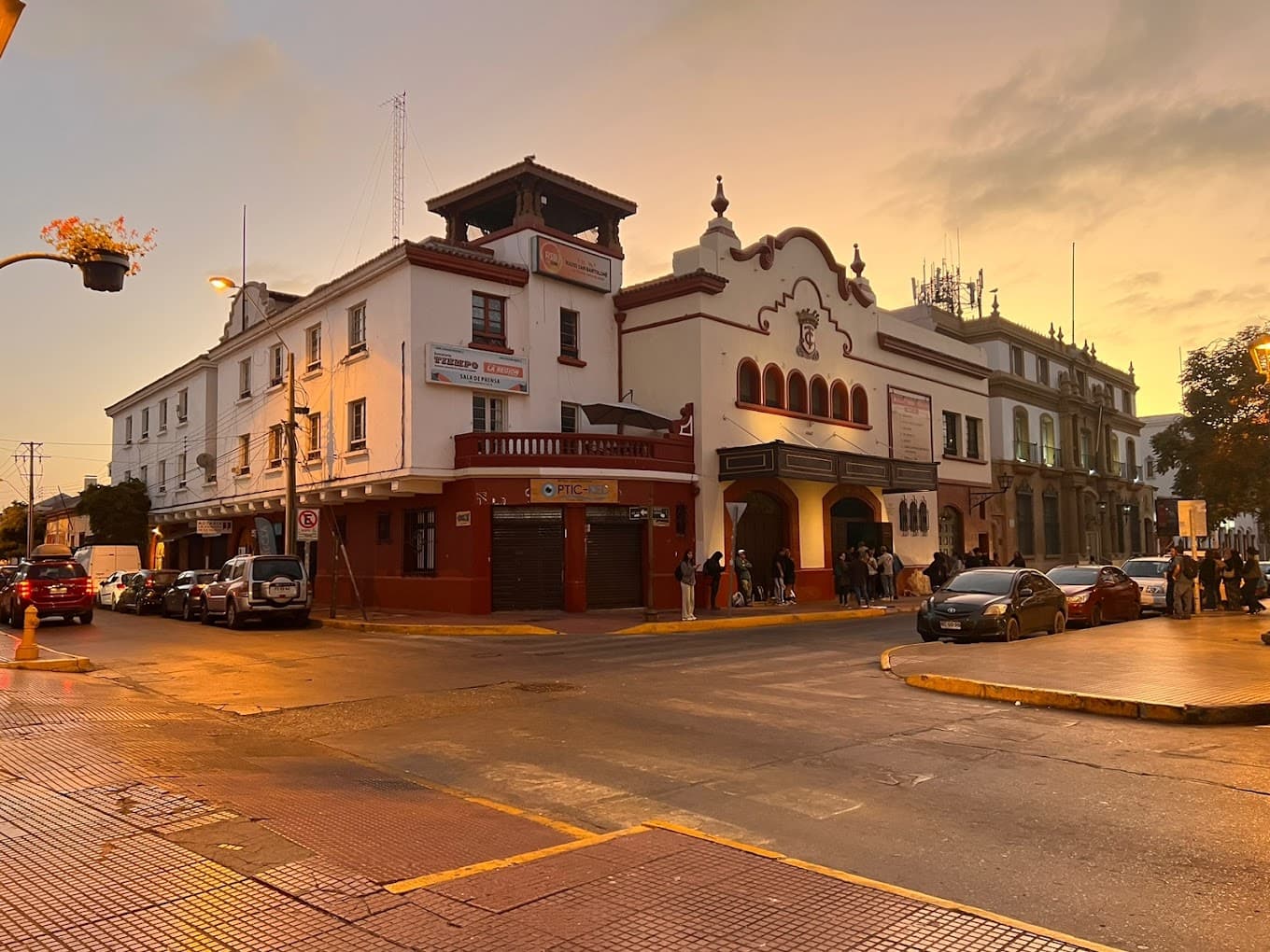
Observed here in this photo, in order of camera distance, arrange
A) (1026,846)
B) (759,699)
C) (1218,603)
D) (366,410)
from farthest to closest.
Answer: (366,410) → (1218,603) → (759,699) → (1026,846)

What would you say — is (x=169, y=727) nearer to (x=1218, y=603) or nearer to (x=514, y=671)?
(x=514, y=671)

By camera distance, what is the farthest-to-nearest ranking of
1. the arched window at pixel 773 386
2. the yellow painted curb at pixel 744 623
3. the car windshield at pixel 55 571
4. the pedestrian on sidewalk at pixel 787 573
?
the arched window at pixel 773 386 → the pedestrian on sidewalk at pixel 787 573 → the car windshield at pixel 55 571 → the yellow painted curb at pixel 744 623

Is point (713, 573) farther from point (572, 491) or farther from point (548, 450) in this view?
point (548, 450)

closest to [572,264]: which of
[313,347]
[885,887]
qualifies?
[313,347]


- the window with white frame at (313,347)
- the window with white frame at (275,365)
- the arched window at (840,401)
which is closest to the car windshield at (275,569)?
the window with white frame at (313,347)

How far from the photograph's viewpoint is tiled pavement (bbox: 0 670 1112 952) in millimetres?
4305

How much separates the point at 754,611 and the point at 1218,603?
42.3 feet

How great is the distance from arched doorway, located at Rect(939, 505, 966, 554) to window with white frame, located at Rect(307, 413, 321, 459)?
85.1 ft

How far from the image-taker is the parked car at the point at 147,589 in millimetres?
30031

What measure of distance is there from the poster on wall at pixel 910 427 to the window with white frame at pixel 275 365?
2340 centimetres

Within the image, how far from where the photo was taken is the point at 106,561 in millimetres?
37250

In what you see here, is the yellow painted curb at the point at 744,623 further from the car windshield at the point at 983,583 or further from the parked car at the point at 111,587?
the parked car at the point at 111,587

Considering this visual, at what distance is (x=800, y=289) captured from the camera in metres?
33.3

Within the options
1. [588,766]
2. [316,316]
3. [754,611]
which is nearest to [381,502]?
[316,316]
